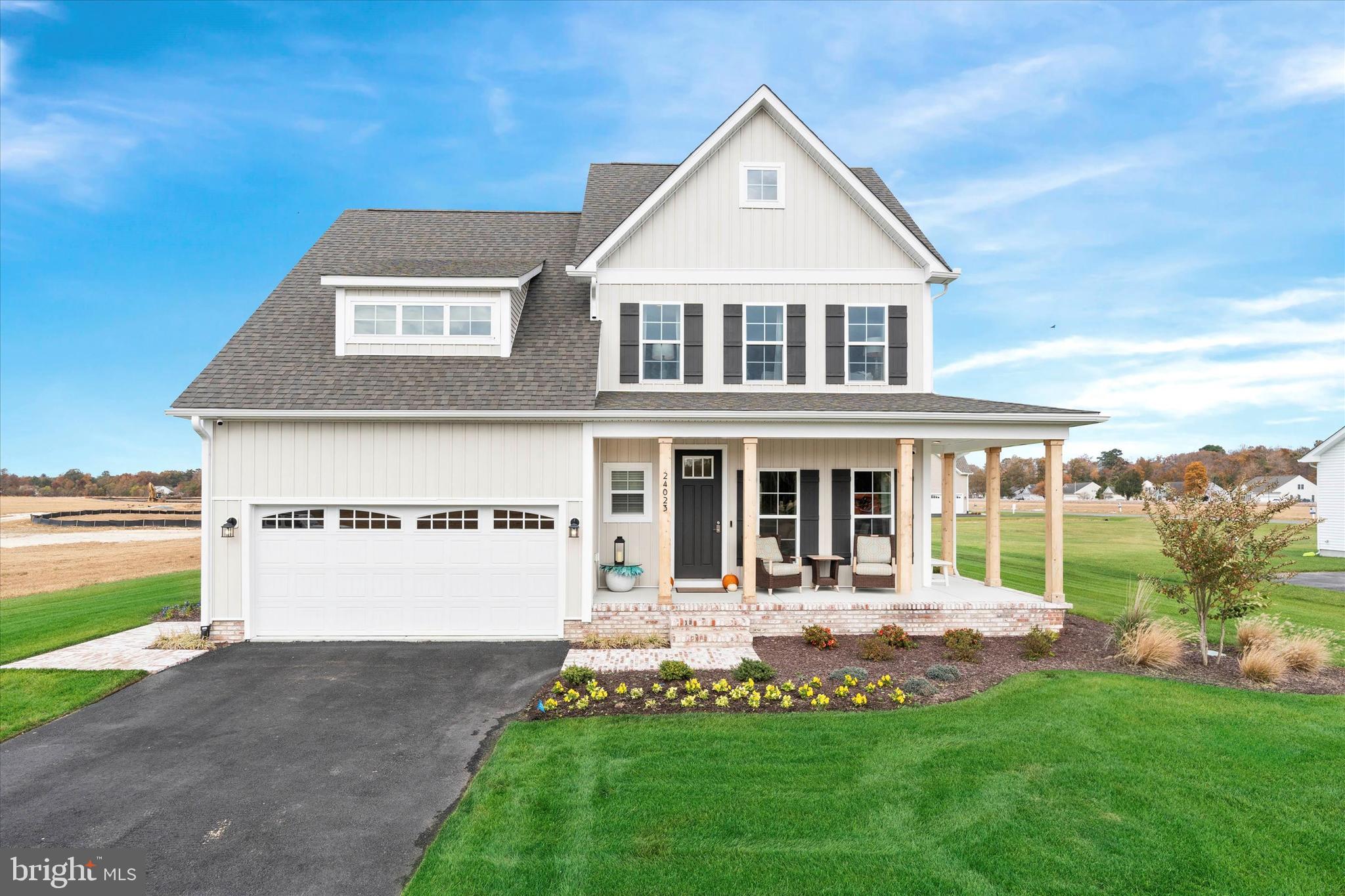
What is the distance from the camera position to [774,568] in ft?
36.4

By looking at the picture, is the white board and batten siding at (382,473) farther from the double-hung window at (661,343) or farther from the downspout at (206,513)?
the double-hung window at (661,343)

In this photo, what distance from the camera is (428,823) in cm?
477

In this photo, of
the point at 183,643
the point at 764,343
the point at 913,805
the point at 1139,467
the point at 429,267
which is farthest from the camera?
the point at 1139,467

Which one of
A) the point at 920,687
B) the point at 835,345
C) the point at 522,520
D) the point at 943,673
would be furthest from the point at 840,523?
the point at 522,520

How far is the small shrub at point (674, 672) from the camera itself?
7.88 metres

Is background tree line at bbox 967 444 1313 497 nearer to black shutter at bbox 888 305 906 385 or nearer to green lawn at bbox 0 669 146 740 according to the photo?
black shutter at bbox 888 305 906 385

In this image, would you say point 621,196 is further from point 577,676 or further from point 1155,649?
point 1155,649

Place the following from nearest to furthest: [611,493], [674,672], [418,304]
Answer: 1. [674,672]
2. [418,304]
3. [611,493]

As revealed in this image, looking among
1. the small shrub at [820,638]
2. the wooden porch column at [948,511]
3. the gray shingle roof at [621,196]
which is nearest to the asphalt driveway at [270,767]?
the small shrub at [820,638]

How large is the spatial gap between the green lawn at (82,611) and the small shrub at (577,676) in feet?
28.2

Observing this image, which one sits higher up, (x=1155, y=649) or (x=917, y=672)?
(x=1155, y=649)

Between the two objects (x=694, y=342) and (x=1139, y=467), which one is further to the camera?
(x=1139, y=467)

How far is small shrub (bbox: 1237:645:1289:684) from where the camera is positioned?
26.5 ft

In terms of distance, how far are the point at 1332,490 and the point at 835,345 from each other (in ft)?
82.1
